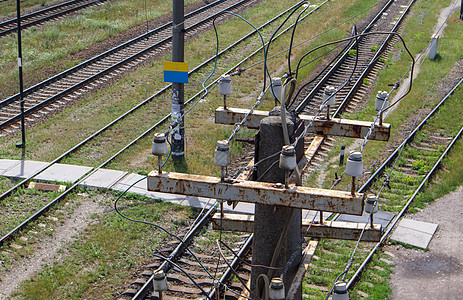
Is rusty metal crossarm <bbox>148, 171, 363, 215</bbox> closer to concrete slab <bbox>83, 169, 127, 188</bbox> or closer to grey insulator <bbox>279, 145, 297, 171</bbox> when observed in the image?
grey insulator <bbox>279, 145, 297, 171</bbox>

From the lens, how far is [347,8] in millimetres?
31484

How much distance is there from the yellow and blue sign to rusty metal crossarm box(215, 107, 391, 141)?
28.3ft

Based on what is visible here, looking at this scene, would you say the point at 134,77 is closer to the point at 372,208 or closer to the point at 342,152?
the point at 342,152

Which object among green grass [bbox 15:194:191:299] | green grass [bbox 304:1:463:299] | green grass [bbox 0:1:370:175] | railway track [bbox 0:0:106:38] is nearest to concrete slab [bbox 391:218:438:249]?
green grass [bbox 304:1:463:299]

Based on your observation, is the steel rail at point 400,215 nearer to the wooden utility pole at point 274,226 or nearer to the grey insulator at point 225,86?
the grey insulator at point 225,86

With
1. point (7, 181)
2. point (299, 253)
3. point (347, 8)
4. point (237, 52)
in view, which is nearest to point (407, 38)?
point (347, 8)

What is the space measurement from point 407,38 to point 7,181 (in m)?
18.8

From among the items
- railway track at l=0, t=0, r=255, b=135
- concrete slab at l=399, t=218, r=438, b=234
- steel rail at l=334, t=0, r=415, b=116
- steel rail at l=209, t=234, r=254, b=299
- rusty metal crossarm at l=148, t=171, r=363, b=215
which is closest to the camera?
rusty metal crossarm at l=148, t=171, r=363, b=215

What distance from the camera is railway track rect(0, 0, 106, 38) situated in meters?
26.7

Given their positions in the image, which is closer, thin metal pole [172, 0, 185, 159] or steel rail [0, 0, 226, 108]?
thin metal pole [172, 0, 185, 159]

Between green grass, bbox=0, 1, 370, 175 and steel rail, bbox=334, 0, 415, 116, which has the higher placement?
steel rail, bbox=334, 0, 415, 116

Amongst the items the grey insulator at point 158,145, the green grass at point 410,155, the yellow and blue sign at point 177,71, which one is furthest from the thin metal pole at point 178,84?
the grey insulator at point 158,145

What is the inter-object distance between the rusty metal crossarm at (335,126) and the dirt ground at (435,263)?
528 cm

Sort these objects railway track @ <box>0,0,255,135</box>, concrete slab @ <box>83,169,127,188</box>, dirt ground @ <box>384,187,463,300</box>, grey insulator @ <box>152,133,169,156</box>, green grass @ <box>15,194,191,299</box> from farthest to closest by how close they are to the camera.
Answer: railway track @ <box>0,0,255,135</box>
concrete slab @ <box>83,169,127,188</box>
dirt ground @ <box>384,187,463,300</box>
green grass @ <box>15,194,191,299</box>
grey insulator @ <box>152,133,169,156</box>
